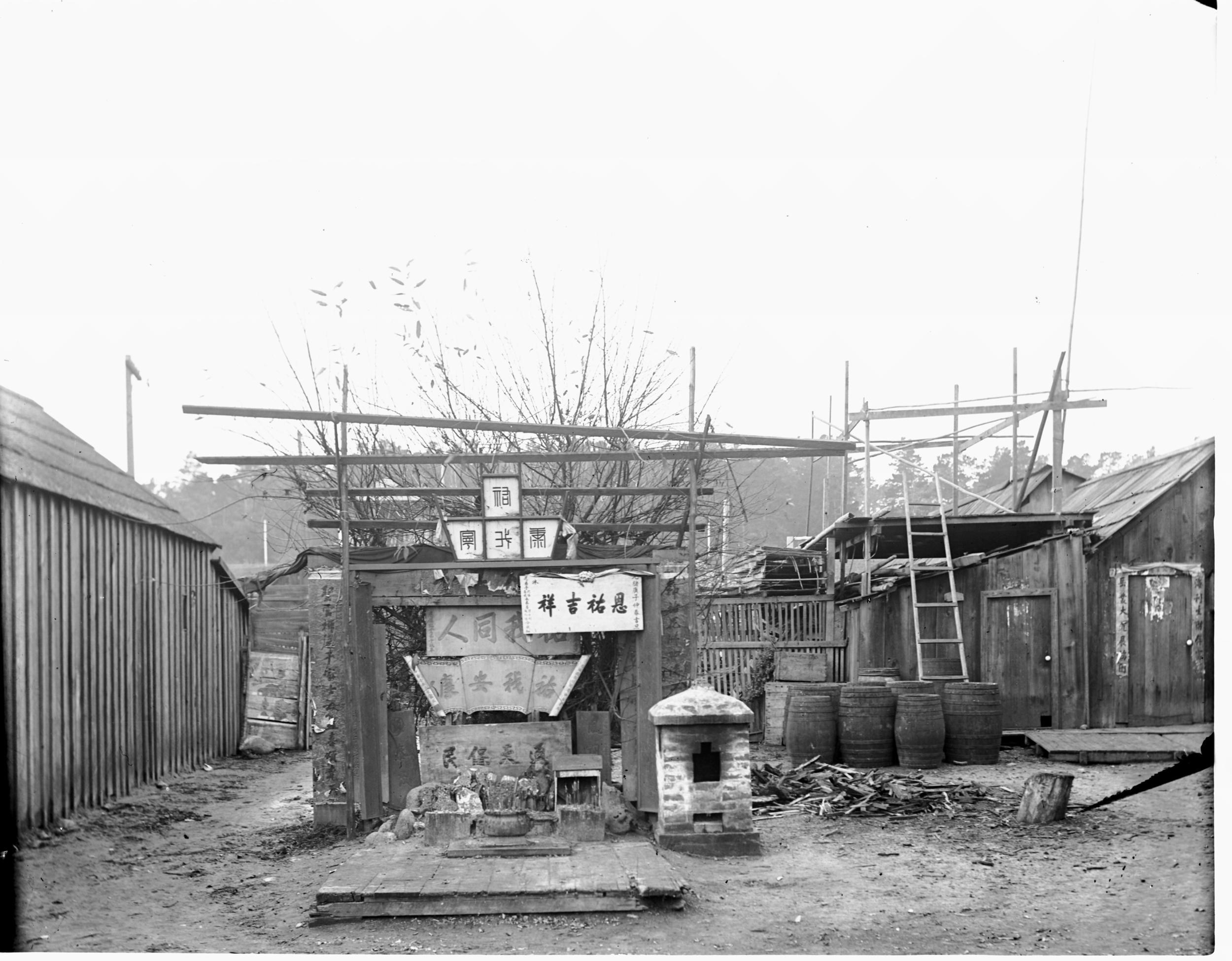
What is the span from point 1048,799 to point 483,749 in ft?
15.8

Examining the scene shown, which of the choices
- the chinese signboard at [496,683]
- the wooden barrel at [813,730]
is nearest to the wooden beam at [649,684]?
the chinese signboard at [496,683]

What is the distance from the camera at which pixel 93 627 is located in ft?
35.3

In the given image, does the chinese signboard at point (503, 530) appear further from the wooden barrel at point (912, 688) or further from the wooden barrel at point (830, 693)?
the wooden barrel at point (912, 688)

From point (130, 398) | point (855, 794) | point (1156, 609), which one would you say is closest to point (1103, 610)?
point (1156, 609)

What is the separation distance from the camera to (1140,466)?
17.4 meters

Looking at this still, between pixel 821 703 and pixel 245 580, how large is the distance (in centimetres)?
907

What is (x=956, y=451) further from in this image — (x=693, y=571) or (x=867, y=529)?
(x=693, y=571)

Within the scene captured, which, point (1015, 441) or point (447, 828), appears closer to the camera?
point (447, 828)

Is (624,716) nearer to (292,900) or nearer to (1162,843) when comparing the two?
(292,900)

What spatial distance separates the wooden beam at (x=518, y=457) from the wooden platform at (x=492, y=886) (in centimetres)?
309

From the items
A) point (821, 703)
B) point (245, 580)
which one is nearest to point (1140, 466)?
point (821, 703)

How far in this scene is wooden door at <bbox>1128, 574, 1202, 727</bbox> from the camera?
14375 mm

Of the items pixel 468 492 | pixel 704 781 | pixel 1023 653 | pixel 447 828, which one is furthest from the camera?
pixel 1023 653

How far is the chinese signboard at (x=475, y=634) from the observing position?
9.55 m
